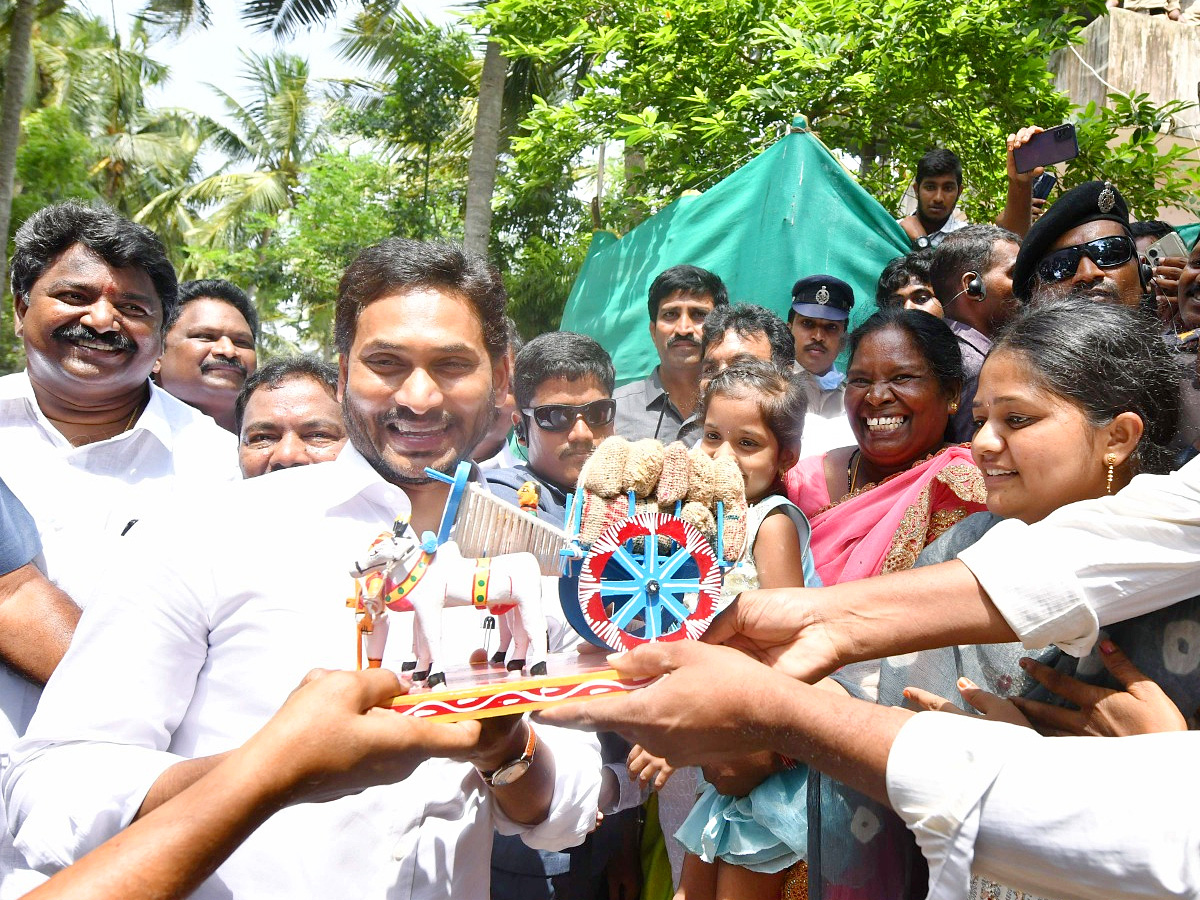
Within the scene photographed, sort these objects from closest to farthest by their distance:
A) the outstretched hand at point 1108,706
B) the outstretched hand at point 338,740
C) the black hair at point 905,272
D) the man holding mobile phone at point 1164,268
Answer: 1. the outstretched hand at point 338,740
2. the outstretched hand at point 1108,706
3. the man holding mobile phone at point 1164,268
4. the black hair at point 905,272

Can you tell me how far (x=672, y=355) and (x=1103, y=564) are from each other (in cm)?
341

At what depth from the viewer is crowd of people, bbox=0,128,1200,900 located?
1.80m

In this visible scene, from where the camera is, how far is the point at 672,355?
5.37m

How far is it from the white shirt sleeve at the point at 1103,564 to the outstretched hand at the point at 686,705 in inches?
23.2

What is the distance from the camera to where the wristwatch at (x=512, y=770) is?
6.93 ft

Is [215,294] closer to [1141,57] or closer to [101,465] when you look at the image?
[101,465]

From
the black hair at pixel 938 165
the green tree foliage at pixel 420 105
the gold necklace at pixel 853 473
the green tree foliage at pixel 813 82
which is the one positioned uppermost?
the green tree foliage at pixel 420 105

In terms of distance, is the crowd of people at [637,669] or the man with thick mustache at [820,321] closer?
the crowd of people at [637,669]

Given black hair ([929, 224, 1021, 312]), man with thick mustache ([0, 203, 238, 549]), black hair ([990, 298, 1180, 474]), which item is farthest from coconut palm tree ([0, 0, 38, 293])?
black hair ([990, 298, 1180, 474])

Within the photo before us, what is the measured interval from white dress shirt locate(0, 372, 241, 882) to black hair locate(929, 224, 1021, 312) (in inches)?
135

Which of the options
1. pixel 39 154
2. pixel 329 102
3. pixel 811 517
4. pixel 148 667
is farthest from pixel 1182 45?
pixel 329 102

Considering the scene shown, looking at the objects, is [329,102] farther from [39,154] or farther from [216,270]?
[39,154]

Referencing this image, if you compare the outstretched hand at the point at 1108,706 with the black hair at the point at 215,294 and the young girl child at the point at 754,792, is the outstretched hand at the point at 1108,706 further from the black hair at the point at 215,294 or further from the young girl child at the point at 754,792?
the black hair at the point at 215,294

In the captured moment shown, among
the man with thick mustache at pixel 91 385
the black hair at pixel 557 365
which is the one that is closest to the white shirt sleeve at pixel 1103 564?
the black hair at pixel 557 365
